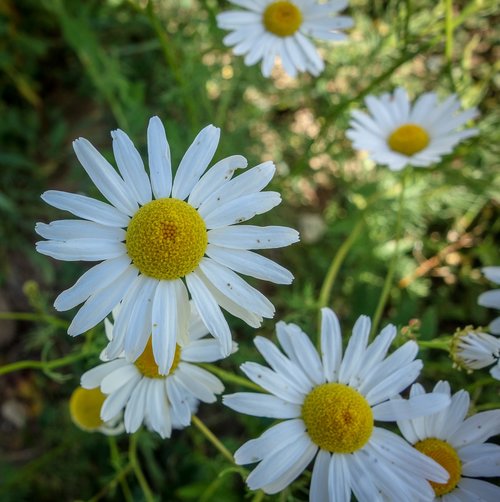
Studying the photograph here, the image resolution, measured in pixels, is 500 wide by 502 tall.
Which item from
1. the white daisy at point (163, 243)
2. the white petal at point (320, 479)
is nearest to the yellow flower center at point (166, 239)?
the white daisy at point (163, 243)

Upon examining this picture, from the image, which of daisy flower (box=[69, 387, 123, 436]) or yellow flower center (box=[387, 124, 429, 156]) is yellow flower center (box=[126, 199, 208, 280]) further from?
yellow flower center (box=[387, 124, 429, 156])

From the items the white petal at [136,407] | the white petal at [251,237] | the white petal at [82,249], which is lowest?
the white petal at [136,407]

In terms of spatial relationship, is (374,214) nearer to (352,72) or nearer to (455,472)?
(352,72)

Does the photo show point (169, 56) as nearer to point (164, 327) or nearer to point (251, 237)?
point (251, 237)

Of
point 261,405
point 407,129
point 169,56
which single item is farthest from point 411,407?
point 169,56

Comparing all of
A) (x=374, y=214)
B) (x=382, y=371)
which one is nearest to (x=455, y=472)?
(x=382, y=371)

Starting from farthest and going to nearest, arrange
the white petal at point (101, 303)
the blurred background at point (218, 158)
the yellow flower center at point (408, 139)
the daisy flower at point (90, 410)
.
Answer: the blurred background at point (218, 158), the yellow flower center at point (408, 139), the daisy flower at point (90, 410), the white petal at point (101, 303)

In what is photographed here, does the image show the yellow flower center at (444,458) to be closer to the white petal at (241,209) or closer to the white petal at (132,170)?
the white petal at (241,209)

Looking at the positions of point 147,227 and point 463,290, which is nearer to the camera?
point 147,227
